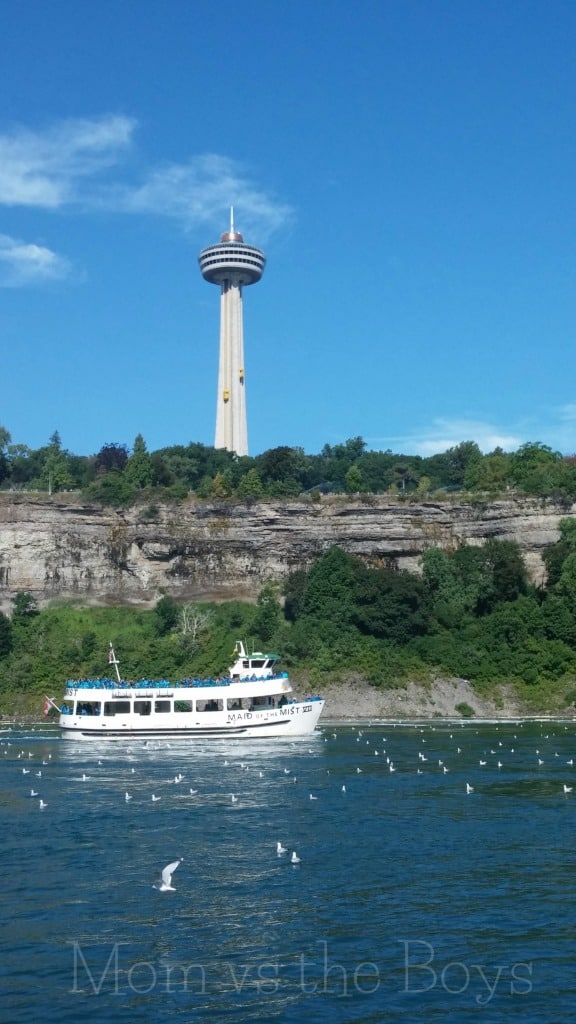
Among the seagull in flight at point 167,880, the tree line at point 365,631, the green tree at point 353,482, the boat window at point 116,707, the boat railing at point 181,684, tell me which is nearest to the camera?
the seagull in flight at point 167,880

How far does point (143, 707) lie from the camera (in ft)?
230

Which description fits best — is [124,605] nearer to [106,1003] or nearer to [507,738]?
[507,738]

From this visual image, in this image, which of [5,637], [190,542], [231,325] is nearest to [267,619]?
[190,542]

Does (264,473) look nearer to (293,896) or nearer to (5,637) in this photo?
(5,637)

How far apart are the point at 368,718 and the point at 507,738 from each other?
19.9 m

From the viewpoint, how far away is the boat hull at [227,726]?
67.6 m

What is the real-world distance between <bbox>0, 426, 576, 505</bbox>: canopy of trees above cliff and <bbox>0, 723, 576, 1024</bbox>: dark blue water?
206 ft

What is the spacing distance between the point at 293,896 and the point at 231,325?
150m

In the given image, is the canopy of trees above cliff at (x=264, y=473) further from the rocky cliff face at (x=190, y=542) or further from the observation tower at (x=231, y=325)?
the observation tower at (x=231, y=325)

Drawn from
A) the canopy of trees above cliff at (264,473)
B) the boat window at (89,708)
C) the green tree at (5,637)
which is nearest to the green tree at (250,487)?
the canopy of trees above cliff at (264,473)

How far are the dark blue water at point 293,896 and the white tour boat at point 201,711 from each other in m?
16.4

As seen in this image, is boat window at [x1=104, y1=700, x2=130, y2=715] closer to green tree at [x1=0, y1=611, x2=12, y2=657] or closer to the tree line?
the tree line

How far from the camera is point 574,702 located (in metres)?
81.6

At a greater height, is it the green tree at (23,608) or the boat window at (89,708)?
the green tree at (23,608)
